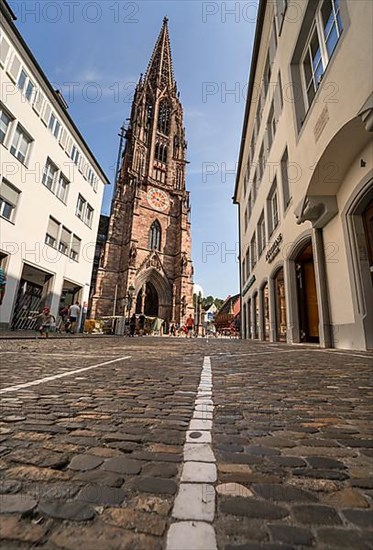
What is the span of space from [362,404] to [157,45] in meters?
78.6

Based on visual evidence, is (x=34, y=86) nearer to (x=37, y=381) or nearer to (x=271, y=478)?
(x=37, y=381)

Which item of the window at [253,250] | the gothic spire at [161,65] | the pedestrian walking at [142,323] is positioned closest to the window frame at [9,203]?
the window at [253,250]

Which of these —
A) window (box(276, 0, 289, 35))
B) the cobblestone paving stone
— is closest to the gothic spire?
window (box(276, 0, 289, 35))

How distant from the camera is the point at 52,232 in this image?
727 inches

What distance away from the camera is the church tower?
128ft

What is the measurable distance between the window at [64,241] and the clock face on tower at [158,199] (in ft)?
81.1

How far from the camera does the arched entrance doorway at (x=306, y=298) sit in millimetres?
11477

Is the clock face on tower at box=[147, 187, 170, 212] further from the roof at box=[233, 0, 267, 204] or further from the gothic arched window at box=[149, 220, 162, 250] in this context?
the roof at box=[233, 0, 267, 204]

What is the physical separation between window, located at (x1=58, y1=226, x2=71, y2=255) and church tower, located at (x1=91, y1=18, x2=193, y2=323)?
47.0 feet

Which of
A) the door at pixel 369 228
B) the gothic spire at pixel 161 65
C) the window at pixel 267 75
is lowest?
the door at pixel 369 228

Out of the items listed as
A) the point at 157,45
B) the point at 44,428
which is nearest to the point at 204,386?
the point at 44,428

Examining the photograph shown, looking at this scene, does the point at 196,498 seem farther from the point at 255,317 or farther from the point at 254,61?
the point at 254,61

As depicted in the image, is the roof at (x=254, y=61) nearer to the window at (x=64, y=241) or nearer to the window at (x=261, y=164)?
the window at (x=261, y=164)

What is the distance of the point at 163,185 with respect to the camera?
152 feet
